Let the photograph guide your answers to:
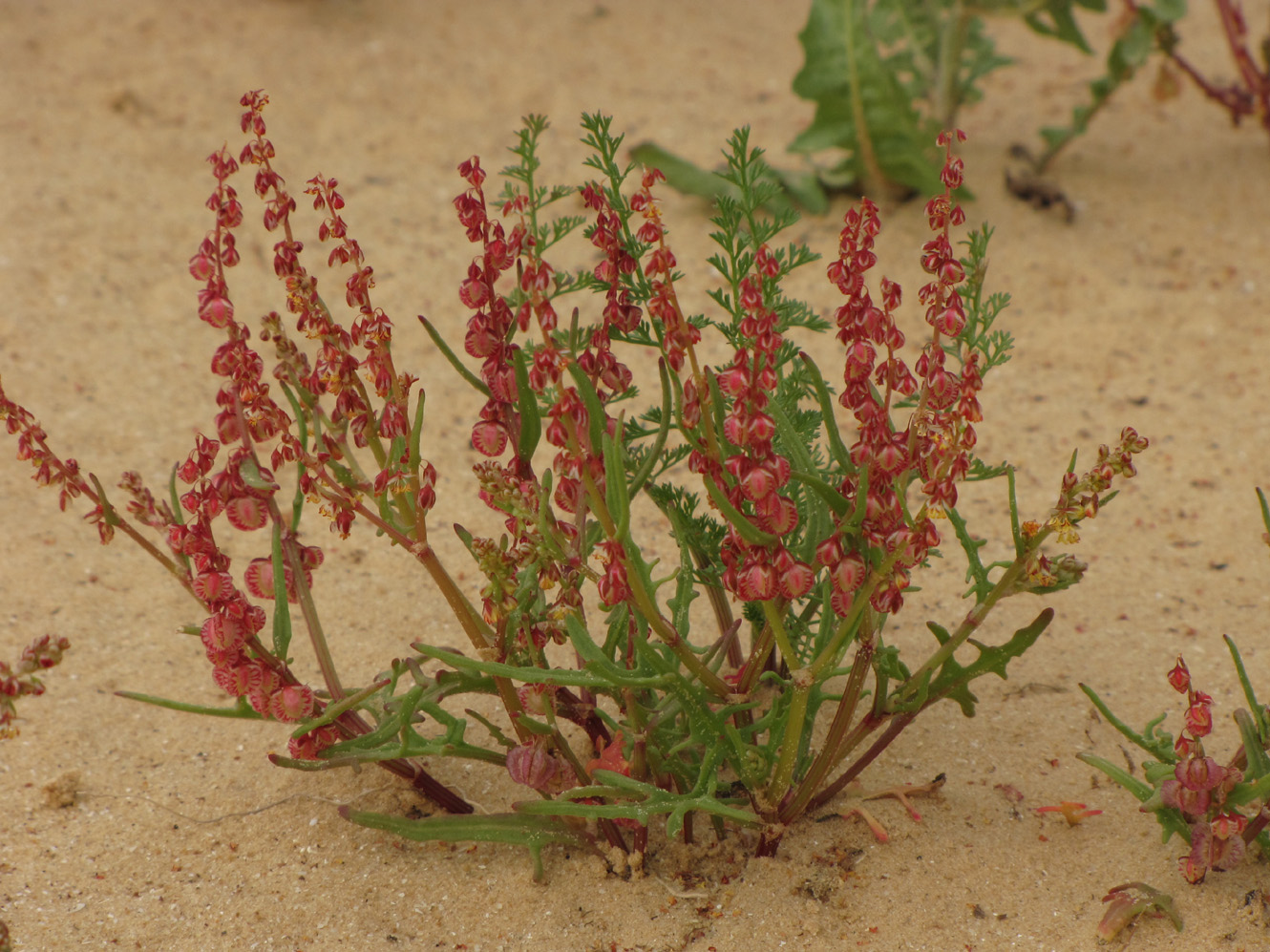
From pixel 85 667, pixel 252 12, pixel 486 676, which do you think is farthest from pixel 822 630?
pixel 252 12

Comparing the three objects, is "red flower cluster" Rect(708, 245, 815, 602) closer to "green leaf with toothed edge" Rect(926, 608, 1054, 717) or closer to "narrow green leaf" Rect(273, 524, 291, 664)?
"green leaf with toothed edge" Rect(926, 608, 1054, 717)

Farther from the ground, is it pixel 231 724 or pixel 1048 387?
pixel 1048 387

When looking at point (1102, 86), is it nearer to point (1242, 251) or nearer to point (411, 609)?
point (1242, 251)

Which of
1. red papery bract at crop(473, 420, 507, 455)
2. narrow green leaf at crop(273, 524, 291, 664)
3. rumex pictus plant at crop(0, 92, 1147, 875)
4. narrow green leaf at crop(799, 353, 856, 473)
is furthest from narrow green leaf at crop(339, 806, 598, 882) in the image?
narrow green leaf at crop(799, 353, 856, 473)

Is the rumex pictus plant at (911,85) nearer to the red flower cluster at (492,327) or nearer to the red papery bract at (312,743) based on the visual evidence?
the red flower cluster at (492,327)

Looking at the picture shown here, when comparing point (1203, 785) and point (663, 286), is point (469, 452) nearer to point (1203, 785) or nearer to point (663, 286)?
point (663, 286)
